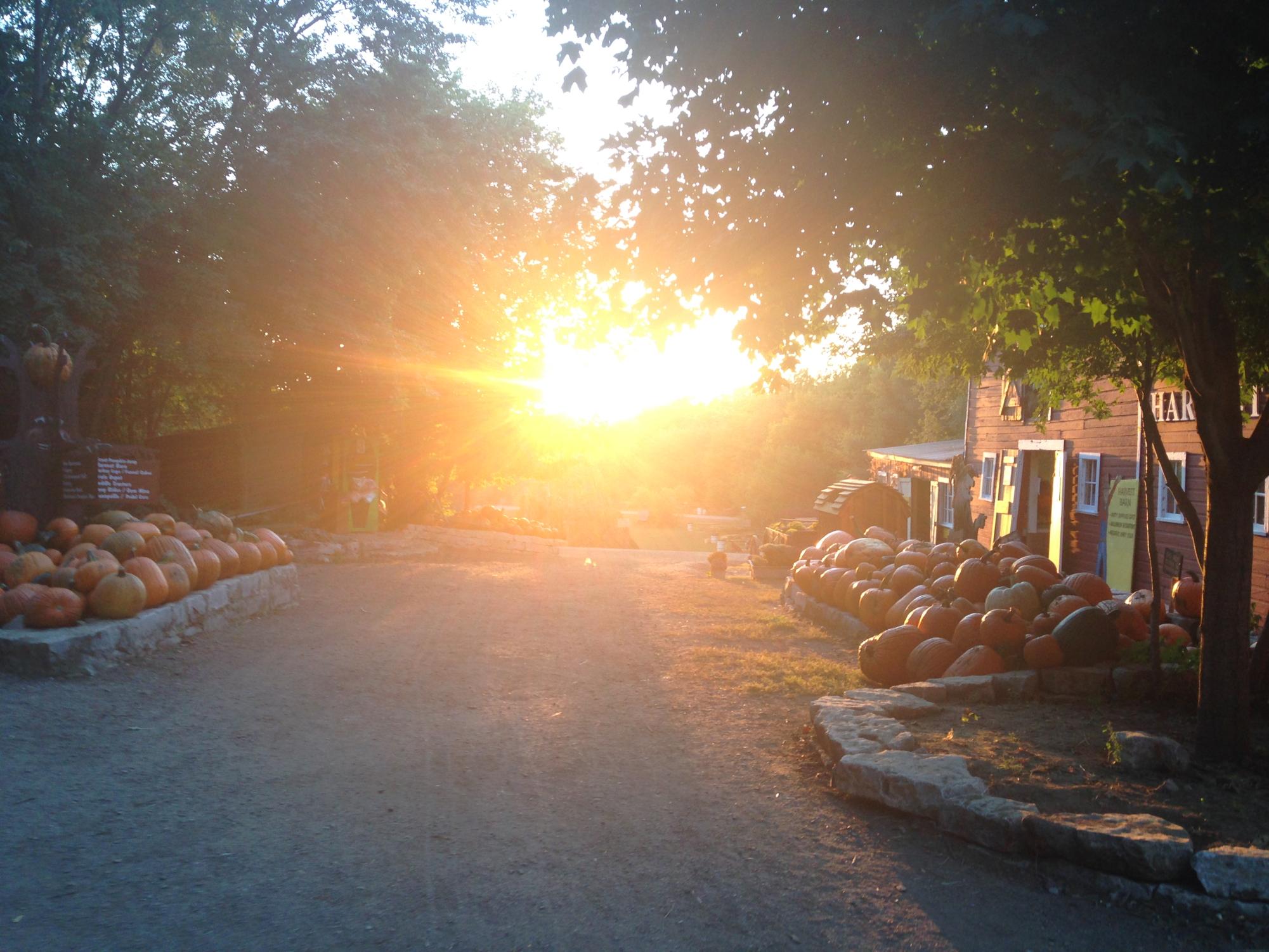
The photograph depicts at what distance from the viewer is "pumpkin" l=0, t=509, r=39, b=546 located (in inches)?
405

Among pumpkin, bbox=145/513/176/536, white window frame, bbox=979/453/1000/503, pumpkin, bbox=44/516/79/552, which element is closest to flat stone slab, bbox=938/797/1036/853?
pumpkin, bbox=145/513/176/536

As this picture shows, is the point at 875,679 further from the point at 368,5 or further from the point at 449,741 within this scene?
the point at 368,5

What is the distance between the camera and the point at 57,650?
7.31 metres

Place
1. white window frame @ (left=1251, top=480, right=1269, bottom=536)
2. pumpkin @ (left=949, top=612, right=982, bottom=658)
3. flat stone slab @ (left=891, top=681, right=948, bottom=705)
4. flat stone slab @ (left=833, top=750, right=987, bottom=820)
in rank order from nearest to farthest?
flat stone slab @ (left=833, top=750, right=987, bottom=820) < flat stone slab @ (left=891, top=681, right=948, bottom=705) < pumpkin @ (left=949, top=612, right=982, bottom=658) < white window frame @ (left=1251, top=480, right=1269, bottom=536)

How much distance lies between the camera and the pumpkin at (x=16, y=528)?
1029cm

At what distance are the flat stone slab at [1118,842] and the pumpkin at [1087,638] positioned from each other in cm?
332

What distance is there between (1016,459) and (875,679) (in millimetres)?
11223

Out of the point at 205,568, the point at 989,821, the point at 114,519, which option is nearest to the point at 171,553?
the point at 205,568

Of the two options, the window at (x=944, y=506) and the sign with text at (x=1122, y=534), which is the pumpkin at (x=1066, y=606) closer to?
the sign with text at (x=1122, y=534)

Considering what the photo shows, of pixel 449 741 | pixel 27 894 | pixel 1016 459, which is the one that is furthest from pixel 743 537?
pixel 27 894

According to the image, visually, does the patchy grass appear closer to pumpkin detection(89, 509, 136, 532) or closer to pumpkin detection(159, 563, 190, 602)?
pumpkin detection(159, 563, 190, 602)

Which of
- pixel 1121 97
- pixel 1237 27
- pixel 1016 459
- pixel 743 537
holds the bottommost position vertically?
pixel 743 537

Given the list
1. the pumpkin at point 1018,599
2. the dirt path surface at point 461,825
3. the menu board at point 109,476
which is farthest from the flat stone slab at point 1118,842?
the menu board at point 109,476

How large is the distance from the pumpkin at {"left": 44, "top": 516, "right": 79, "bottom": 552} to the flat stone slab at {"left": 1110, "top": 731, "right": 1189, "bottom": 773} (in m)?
10.2
